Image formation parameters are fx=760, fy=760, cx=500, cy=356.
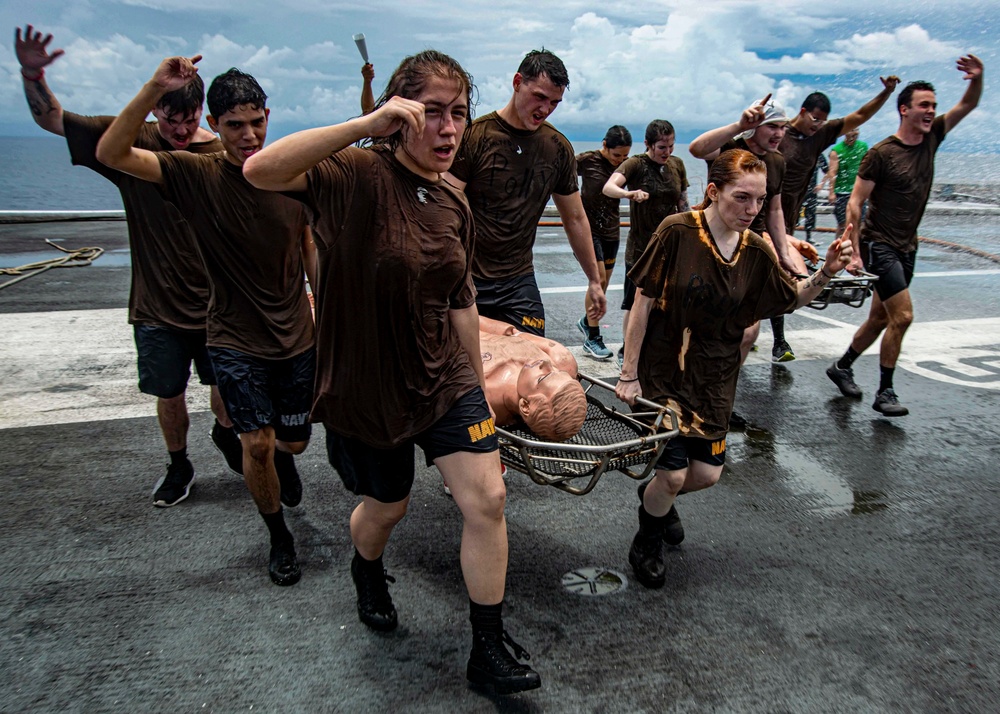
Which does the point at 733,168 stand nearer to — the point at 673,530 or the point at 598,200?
the point at 673,530

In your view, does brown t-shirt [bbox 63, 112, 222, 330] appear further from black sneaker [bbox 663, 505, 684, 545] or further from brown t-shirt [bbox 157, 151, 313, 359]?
black sneaker [bbox 663, 505, 684, 545]

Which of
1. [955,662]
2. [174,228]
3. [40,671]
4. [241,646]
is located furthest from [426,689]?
[174,228]

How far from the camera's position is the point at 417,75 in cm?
251

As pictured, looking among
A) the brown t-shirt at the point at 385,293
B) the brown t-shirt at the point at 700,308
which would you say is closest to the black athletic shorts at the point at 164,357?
the brown t-shirt at the point at 385,293

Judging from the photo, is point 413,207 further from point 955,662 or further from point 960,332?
point 960,332

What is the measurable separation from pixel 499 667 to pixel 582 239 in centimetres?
270

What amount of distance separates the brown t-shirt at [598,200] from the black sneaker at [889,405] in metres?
2.97

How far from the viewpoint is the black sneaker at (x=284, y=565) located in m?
3.41

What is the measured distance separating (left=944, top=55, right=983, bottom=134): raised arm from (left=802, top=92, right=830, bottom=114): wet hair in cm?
95

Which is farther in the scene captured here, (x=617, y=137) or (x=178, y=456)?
(x=617, y=137)

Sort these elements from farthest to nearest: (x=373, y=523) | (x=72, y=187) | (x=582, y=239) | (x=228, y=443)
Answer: (x=72, y=187)
(x=582, y=239)
(x=228, y=443)
(x=373, y=523)

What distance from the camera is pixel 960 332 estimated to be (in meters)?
7.88

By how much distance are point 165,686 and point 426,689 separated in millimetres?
946

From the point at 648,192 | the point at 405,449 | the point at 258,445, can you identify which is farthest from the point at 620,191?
the point at 405,449
